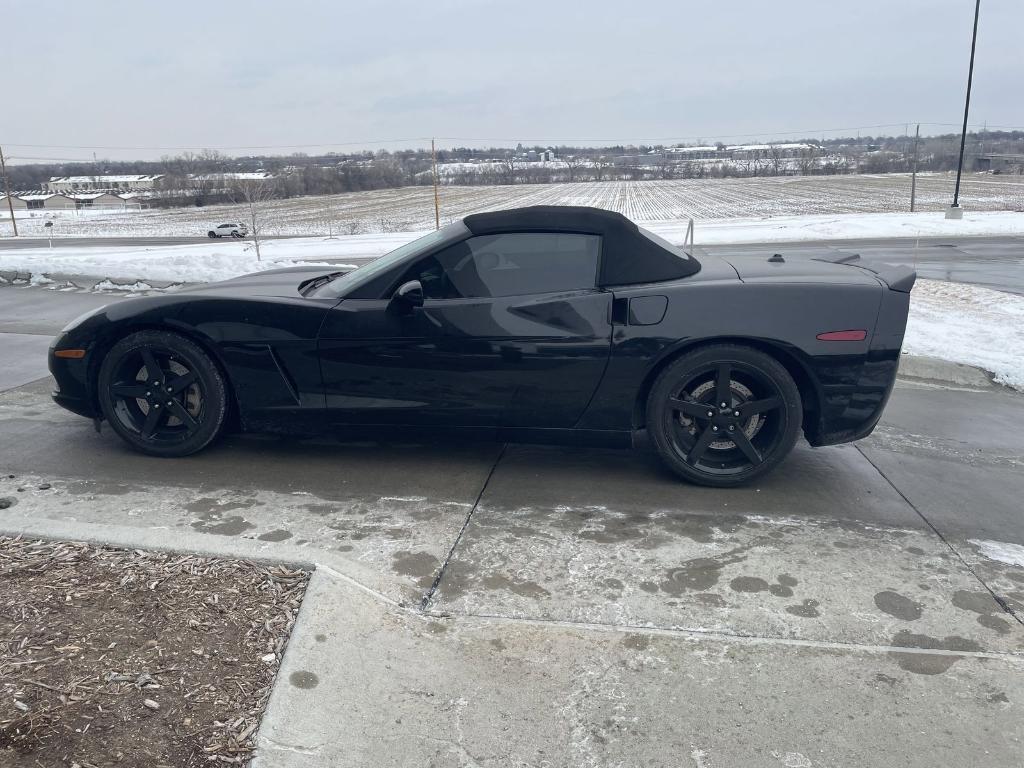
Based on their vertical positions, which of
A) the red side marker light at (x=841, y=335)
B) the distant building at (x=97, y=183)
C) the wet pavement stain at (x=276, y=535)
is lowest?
the wet pavement stain at (x=276, y=535)

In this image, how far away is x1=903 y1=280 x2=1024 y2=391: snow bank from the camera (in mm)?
6738

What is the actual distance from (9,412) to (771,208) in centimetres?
5151

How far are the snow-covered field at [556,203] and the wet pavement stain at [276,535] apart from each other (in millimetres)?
43492

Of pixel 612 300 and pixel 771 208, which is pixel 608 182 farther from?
pixel 612 300

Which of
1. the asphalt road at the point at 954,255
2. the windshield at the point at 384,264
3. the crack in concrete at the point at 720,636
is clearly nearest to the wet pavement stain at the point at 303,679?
the crack in concrete at the point at 720,636

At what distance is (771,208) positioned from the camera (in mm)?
51062

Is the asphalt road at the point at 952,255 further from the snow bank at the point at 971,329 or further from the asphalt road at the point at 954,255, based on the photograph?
the snow bank at the point at 971,329

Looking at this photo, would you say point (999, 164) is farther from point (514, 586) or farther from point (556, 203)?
point (514, 586)

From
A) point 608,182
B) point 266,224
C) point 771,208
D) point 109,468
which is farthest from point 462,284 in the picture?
point 608,182

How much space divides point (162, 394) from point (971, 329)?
7.67 meters

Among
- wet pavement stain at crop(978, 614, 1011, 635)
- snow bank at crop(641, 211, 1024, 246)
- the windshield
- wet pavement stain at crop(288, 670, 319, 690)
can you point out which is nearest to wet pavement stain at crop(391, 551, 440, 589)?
wet pavement stain at crop(288, 670, 319, 690)

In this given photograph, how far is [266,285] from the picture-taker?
15.3ft

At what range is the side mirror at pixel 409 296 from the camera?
3.94 meters

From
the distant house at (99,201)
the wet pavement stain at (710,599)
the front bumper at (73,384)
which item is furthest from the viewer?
the distant house at (99,201)
